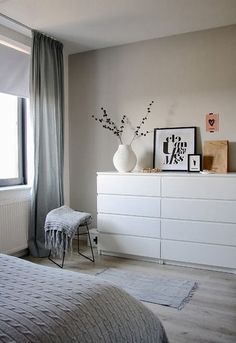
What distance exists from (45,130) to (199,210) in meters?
1.86

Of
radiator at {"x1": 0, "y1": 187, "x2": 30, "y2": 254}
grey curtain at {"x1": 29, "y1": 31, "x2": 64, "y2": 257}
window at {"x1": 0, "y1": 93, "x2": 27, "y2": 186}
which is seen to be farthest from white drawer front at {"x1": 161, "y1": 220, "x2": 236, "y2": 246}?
window at {"x1": 0, "y1": 93, "x2": 27, "y2": 186}

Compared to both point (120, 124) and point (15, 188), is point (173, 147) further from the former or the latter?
point (15, 188)

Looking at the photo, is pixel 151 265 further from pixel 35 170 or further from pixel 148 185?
pixel 35 170

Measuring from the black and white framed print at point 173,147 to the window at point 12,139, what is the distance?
1.52 meters

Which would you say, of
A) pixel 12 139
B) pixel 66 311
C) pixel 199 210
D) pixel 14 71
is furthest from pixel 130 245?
pixel 66 311

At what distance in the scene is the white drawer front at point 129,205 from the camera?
3322 millimetres

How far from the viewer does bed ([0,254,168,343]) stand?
974mm

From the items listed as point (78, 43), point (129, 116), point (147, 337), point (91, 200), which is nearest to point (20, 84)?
point (78, 43)

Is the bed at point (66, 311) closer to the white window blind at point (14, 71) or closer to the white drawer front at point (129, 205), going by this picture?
the white drawer front at point (129, 205)

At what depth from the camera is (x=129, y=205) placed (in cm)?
343

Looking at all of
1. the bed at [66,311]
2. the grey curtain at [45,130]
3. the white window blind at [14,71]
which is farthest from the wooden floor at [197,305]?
the white window blind at [14,71]

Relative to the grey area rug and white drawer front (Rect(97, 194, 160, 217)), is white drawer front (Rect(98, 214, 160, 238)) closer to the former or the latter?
white drawer front (Rect(97, 194, 160, 217))

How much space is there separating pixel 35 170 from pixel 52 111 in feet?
2.36

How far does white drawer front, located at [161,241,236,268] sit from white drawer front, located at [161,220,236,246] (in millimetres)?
52
